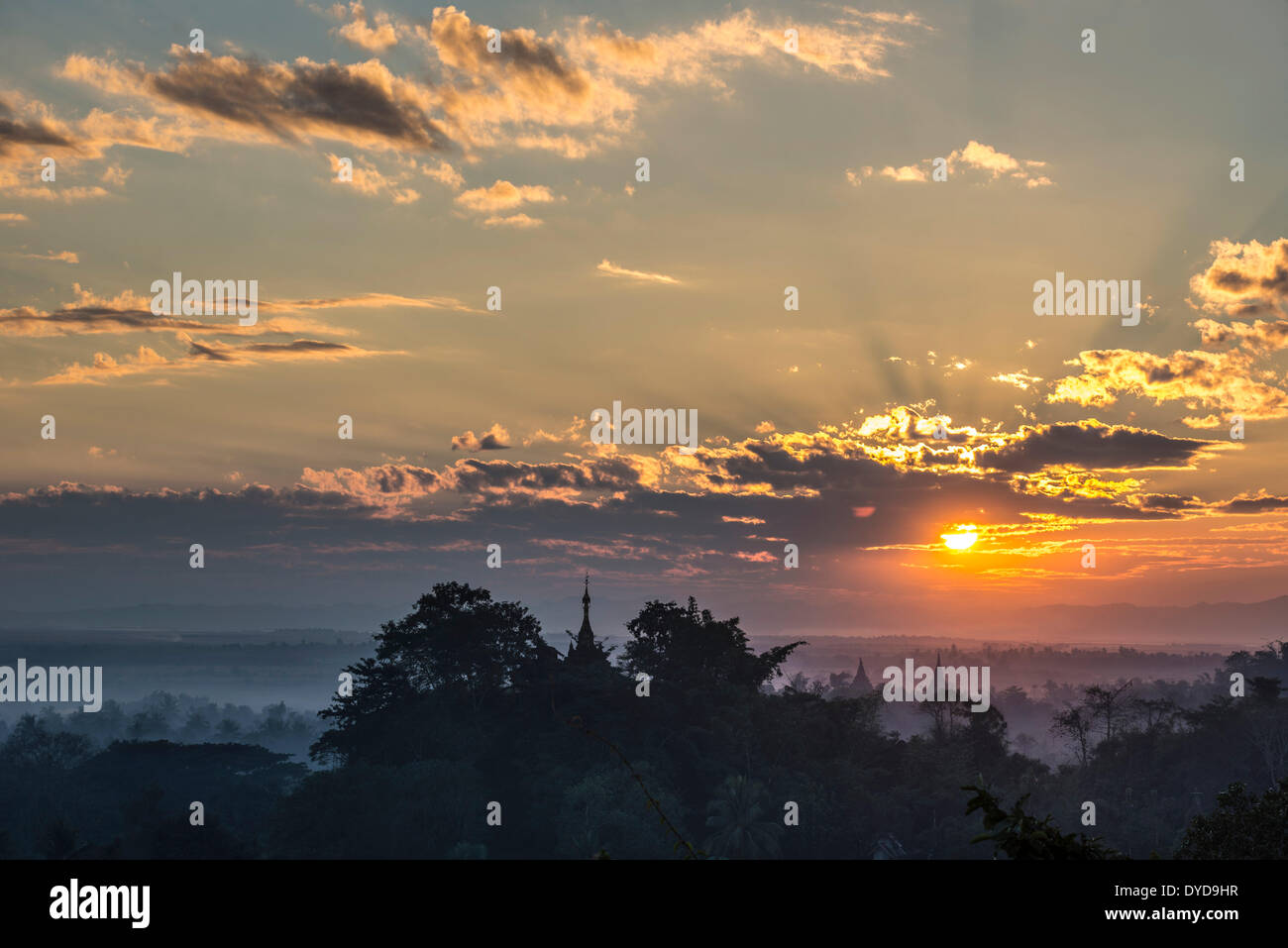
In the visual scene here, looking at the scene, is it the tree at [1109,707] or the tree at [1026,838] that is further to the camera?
the tree at [1109,707]

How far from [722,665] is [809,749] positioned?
1139 cm

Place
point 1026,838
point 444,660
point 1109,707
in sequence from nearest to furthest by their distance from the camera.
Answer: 1. point 1026,838
2. point 444,660
3. point 1109,707

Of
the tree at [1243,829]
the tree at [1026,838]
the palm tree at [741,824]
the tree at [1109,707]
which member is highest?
the tree at [1026,838]

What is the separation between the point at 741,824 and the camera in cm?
8006

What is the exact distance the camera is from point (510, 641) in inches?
3674

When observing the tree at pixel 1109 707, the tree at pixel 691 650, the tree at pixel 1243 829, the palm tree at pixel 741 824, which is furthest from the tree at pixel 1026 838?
the tree at pixel 1109 707

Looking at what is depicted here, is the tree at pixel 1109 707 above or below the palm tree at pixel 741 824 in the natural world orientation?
above

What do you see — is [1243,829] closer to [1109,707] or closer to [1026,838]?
[1026,838]

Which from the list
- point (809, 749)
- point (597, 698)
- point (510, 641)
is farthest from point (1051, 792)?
point (510, 641)

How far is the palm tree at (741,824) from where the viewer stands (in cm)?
7919

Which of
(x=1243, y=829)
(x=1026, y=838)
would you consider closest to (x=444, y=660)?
(x=1243, y=829)

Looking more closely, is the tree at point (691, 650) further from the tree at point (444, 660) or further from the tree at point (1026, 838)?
the tree at point (1026, 838)
